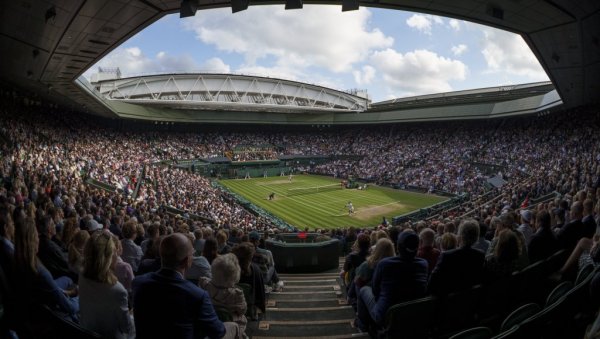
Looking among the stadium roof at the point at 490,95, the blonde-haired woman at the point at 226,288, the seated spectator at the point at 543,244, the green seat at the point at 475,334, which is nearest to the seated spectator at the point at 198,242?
the blonde-haired woman at the point at 226,288

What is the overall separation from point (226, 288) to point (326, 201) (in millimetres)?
29298

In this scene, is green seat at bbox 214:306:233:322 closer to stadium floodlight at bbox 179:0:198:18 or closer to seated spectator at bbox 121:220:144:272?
seated spectator at bbox 121:220:144:272

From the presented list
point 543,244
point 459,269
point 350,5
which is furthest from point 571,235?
point 350,5

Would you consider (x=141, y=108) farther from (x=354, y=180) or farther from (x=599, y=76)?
(x=599, y=76)

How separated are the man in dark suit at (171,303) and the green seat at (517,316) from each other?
8.96 feet

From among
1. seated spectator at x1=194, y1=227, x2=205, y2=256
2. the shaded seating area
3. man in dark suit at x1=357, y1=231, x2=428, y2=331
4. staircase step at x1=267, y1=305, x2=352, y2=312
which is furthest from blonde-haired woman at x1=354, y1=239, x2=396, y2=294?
seated spectator at x1=194, y1=227, x2=205, y2=256

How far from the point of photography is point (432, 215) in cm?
2497

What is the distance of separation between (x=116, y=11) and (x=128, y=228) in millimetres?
7439

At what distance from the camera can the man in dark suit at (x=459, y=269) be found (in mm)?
4086

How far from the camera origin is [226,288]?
3.71 metres

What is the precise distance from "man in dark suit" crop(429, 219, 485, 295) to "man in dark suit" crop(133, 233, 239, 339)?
2.59 metres

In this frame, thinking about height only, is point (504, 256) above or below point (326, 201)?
above

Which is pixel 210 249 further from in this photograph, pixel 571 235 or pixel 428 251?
pixel 571 235

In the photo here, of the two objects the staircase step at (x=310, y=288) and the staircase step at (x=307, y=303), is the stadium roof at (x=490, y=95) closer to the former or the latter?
the staircase step at (x=310, y=288)
